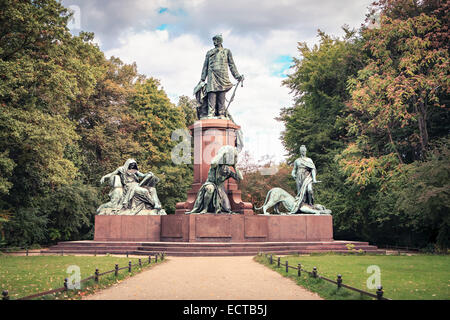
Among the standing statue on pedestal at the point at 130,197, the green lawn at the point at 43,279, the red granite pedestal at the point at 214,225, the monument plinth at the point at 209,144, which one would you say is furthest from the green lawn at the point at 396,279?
the standing statue on pedestal at the point at 130,197

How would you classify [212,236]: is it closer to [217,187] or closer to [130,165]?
[217,187]

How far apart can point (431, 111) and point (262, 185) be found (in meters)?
17.5

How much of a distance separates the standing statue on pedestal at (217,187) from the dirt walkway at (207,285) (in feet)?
22.4

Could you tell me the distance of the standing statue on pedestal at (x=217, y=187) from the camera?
19603 millimetres

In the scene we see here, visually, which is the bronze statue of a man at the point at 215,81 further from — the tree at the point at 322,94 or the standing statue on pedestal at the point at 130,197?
the tree at the point at 322,94

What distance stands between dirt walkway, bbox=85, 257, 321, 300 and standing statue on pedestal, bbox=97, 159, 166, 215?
32.6 ft

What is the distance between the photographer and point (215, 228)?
18.7m

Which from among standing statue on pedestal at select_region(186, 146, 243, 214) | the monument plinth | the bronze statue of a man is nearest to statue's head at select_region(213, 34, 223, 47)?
the bronze statue of a man

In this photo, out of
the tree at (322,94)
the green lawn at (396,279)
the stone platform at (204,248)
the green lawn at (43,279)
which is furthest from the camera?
the tree at (322,94)

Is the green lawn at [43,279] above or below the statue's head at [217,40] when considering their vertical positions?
below

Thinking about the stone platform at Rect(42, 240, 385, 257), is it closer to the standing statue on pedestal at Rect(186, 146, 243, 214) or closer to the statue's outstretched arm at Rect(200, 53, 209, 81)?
the standing statue on pedestal at Rect(186, 146, 243, 214)

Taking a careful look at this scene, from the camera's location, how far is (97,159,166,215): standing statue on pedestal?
22.4 m

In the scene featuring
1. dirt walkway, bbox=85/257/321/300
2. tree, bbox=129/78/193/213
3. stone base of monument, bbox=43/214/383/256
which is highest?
tree, bbox=129/78/193/213
